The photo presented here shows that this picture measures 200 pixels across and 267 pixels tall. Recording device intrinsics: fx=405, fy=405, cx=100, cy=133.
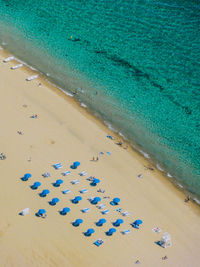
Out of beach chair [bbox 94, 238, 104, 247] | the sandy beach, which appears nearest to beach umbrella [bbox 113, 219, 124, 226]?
Result: the sandy beach

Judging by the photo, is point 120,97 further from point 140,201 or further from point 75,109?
point 140,201

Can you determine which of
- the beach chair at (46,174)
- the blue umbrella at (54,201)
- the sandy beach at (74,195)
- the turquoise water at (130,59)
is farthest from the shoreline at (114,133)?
the blue umbrella at (54,201)

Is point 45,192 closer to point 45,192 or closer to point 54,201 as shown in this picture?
point 45,192

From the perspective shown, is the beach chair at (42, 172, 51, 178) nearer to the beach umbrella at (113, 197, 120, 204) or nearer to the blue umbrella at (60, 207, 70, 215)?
the blue umbrella at (60, 207, 70, 215)

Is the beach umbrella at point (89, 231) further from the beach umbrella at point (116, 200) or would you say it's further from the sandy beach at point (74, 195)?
the beach umbrella at point (116, 200)

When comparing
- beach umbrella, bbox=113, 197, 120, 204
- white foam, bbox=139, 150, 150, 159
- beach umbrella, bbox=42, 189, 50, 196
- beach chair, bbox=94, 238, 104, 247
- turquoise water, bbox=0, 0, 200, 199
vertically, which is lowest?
beach chair, bbox=94, 238, 104, 247
